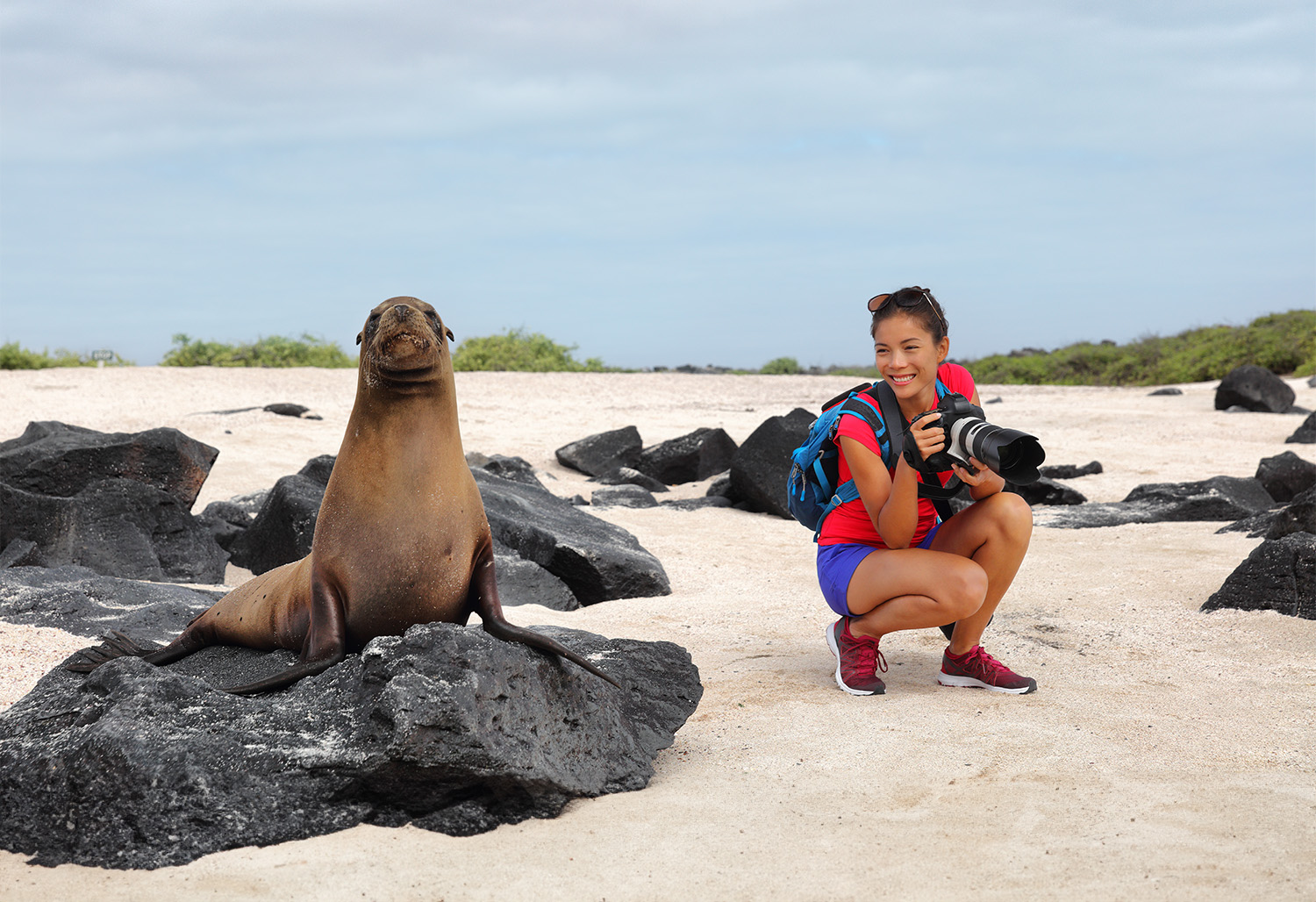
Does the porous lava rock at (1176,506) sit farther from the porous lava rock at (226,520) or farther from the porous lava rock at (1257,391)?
the porous lava rock at (1257,391)

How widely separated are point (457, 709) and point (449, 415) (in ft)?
3.84

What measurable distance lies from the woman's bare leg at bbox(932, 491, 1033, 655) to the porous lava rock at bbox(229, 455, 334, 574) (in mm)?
3569

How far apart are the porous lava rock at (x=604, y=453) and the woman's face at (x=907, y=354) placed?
7909 millimetres

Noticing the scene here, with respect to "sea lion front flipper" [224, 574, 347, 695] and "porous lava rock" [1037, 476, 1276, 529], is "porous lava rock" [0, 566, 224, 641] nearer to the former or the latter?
"sea lion front flipper" [224, 574, 347, 695]

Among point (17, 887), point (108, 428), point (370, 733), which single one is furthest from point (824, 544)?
point (108, 428)

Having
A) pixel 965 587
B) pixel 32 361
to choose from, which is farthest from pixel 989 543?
pixel 32 361

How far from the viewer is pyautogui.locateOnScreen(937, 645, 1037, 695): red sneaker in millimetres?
4320

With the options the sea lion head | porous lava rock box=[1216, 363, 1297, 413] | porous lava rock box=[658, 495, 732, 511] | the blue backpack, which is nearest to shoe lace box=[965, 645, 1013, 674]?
the blue backpack

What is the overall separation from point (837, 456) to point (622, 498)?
19.0ft

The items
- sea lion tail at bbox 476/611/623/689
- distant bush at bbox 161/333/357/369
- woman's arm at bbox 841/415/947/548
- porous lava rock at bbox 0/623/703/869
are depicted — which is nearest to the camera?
porous lava rock at bbox 0/623/703/869

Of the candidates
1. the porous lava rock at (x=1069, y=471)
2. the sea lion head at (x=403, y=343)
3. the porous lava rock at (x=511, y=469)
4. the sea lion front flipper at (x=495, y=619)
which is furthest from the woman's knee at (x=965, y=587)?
the porous lava rock at (x=1069, y=471)

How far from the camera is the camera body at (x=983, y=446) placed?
3623 mm

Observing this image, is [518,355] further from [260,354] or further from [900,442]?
[900,442]

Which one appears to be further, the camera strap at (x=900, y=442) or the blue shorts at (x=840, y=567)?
the blue shorts at (x=840, y=567)
